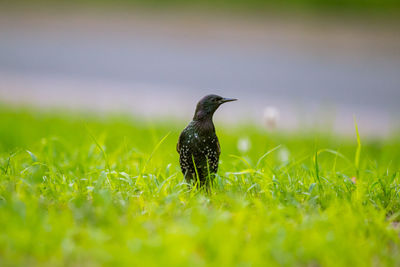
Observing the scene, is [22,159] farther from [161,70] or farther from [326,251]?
[161,70]

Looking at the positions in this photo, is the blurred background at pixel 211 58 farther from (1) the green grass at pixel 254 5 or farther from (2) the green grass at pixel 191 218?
(2) the green grass at pixel 191 218

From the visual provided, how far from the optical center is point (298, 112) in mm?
8953

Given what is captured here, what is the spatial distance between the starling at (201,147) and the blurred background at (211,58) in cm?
382

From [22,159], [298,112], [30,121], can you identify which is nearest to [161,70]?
[298,112]

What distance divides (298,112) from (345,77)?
2.90m

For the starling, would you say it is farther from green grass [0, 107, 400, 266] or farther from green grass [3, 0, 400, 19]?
green grass [3, 0, 400, 19]

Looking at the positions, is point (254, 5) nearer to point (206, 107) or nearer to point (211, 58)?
point (211, 58)

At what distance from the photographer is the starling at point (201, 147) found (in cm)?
360

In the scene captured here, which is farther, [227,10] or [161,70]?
[227,10]

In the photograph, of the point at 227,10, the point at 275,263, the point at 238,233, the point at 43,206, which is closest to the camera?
the point at 275,263

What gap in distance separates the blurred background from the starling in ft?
12.5

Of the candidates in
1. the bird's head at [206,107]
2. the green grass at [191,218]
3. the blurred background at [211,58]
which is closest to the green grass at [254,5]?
the blurred background at [211,58]

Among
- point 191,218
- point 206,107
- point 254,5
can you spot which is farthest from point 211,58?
point 191,218

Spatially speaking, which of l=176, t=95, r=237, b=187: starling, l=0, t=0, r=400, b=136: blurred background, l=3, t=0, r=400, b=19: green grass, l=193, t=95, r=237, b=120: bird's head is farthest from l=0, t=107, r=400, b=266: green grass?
l=3, t=0, r=400, b=19: green grass
